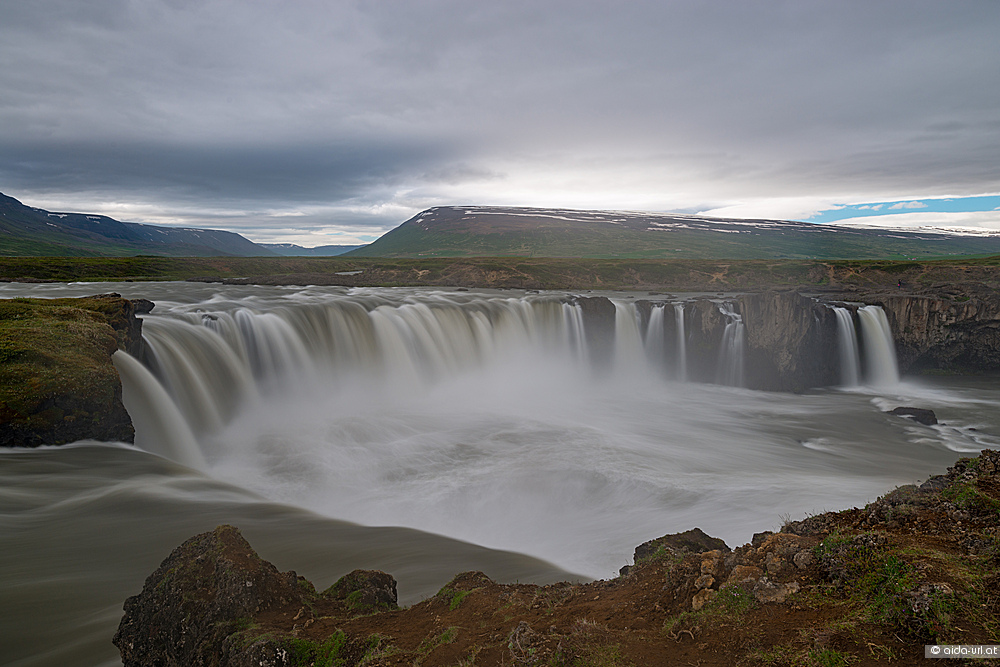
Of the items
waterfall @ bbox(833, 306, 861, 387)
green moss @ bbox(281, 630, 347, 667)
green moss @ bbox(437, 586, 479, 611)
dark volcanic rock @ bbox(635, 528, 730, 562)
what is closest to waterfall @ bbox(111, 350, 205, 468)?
green moss @ bbox(437, 586, 479, 611)

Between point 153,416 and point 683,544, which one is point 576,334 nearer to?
point 153,416

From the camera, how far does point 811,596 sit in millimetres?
4273

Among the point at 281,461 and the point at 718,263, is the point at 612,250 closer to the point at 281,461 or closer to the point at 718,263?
the point at 718,263

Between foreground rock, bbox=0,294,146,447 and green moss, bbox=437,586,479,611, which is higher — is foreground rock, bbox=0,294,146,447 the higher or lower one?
the higher one

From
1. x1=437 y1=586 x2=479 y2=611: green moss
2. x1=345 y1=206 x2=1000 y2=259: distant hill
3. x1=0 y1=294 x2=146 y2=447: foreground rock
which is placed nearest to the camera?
x1=437 y1=586 x2=479 y2=611: green moss

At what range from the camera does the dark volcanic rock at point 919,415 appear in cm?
2204

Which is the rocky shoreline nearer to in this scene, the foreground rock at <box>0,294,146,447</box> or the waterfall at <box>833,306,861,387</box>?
the waterfall at <box>833,306,861,387</box>

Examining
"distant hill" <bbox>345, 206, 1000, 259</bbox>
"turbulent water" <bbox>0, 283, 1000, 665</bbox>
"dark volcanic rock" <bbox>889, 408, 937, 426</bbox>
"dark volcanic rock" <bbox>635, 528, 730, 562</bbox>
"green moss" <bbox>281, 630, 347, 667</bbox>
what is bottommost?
"dark volcanic rock" <bbox>889, 408, 937, 426</bbox>

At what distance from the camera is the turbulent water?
8.37 metres

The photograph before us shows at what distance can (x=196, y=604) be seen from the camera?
5004mm

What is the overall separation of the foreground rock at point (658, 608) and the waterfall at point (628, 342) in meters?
26.1

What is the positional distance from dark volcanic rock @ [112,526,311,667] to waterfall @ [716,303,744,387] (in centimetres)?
2967

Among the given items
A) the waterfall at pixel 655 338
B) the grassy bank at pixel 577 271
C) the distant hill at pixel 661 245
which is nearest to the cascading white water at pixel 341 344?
the waterfall at pixel 655 338

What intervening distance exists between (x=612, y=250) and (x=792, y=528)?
151 meters
